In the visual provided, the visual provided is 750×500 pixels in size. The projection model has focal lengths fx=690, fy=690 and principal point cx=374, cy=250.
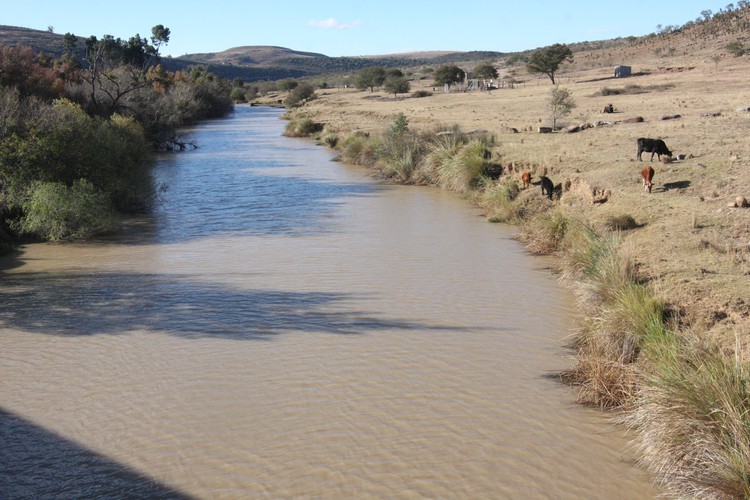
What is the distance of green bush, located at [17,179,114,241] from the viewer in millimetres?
14102

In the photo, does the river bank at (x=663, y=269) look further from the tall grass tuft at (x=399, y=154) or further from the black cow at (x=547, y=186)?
the tall grass tuft at (x=399, y=154)

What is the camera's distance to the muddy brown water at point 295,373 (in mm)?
5996

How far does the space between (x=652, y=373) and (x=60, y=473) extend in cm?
553

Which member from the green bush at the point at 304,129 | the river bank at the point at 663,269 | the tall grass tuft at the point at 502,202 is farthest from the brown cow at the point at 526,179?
the green bush at the point at 304,129

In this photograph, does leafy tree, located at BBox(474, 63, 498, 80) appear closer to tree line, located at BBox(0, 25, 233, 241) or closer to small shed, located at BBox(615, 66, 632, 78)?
small shed, located at BBox(615, 66, 632, 78)

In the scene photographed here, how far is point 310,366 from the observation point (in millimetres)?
8180

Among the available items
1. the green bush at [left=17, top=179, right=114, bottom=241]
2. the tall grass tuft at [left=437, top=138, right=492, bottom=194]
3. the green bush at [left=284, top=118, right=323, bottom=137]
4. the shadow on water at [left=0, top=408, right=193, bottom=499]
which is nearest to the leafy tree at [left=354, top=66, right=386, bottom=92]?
the green bush at [left=284, top=118, right=323, bottom=137]

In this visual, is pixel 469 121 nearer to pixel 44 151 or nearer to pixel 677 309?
pixel 44 151

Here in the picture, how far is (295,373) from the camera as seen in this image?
800 cm

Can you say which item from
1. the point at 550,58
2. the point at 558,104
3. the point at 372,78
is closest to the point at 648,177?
the point at 558,104

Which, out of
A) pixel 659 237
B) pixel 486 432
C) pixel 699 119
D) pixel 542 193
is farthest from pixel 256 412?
pixel 699 119

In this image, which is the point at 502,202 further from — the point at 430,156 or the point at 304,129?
the point at 304,129

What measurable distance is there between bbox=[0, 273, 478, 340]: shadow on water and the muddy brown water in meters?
0.04

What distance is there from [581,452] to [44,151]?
13.7 metres
